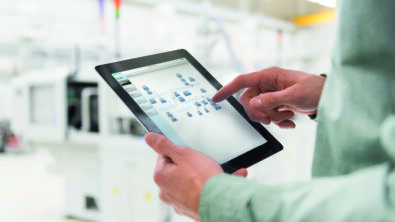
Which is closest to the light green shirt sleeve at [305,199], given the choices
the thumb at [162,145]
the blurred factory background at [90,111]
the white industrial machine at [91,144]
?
the thumb at [162,145]

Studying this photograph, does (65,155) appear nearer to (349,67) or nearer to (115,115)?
(115,115)

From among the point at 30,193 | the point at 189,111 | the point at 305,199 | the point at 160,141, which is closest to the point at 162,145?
the point at 160,141

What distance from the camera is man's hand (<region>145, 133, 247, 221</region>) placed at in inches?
22.3

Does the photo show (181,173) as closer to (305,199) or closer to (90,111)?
(305,199)

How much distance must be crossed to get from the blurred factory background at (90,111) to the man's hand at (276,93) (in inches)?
5.2

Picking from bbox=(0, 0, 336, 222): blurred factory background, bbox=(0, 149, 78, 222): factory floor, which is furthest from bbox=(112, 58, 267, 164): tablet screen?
bbox=(0, 149, 78, 222): factory floor

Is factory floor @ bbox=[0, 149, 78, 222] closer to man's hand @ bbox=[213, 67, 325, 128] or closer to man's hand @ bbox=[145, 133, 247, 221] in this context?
man's hand @ bbox=[213, 67, 325, 128]

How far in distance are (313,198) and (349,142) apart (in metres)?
0.12

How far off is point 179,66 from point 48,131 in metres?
2.57

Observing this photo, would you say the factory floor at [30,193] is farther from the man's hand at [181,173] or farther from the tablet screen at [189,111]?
the man's hand at [181,173]

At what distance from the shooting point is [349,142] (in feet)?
1.66

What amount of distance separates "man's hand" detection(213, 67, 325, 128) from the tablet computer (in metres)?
0.04

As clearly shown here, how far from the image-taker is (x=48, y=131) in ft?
10.0

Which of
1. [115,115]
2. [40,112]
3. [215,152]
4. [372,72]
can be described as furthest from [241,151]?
[40,112]
